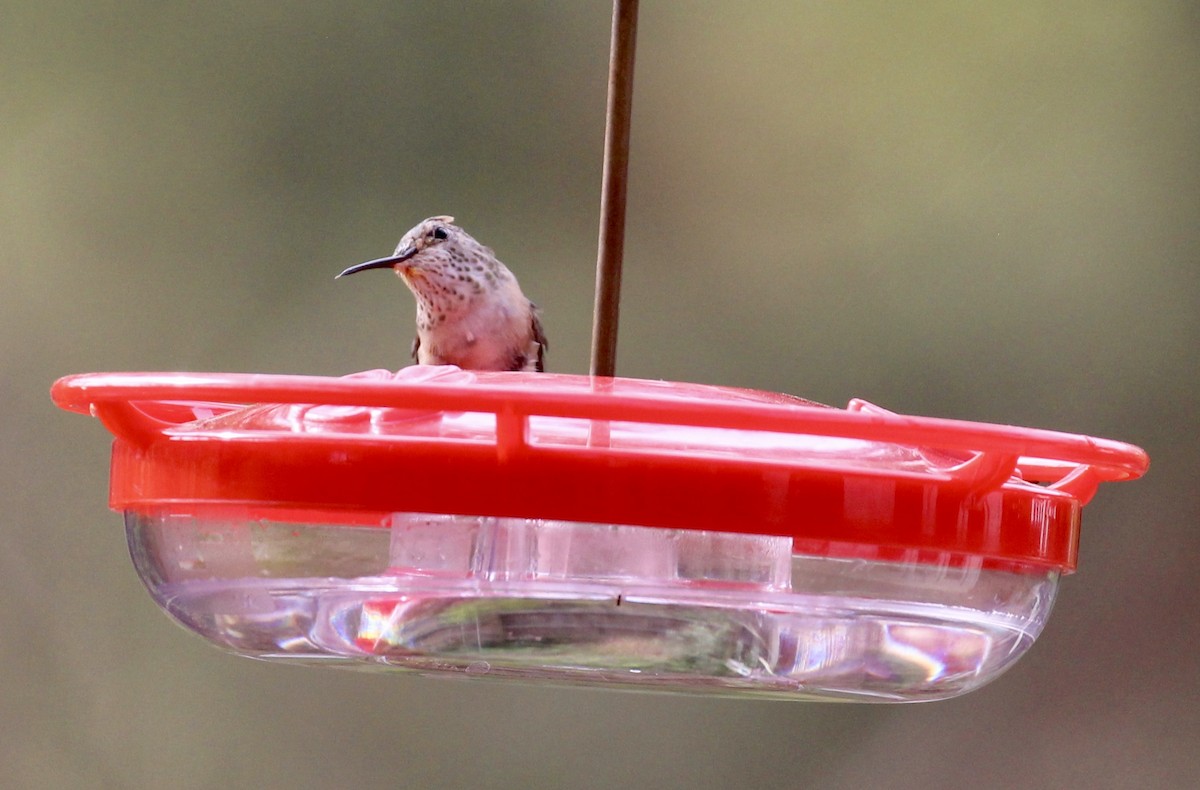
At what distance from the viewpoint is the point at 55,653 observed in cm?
391

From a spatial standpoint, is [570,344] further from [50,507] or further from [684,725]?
[50,507]

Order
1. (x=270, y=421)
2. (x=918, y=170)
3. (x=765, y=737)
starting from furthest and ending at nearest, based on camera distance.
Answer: (x=918, y=170)
(x=765, y=737)
(x=270, y=421)

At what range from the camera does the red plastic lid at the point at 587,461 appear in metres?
0.79

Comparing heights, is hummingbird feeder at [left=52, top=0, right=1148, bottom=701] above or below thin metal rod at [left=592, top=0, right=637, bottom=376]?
below

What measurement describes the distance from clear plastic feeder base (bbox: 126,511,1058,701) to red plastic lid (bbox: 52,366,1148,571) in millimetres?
28

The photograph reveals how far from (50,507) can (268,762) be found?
91 cm

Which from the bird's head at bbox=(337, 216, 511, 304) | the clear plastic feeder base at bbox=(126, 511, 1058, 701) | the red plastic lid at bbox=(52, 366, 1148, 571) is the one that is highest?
the bird's head at bbox=(337, 216, 511, 304)

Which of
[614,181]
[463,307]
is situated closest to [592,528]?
[614,181]

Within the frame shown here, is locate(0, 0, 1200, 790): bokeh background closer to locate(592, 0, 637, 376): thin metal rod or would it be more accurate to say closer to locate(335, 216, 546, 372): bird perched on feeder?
locate(335, 216, 546, 372): bird perched on feeder

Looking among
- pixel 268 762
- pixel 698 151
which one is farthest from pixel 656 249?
pixel 268 762

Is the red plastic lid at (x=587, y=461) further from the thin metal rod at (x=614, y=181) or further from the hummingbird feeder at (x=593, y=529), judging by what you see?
the thin metal rod at (x=614, y=181)

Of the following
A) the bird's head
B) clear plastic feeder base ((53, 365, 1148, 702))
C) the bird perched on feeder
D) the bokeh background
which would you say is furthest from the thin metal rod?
the bokeh background

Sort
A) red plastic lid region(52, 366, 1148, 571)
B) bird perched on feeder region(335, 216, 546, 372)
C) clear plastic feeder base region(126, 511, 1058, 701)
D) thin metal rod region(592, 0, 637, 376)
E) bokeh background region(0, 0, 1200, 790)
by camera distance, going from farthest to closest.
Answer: bokeh background region(0, 0, 1200, 790), bird perched on feeder region(335, 216, 546, 372), thin metal rod region(592, 0, 637, 376), clear plastic feeder base region(126, 511, 1058, 701), red plastic lid region(52, 366, 1148, 571)

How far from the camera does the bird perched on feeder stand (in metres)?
2.67
